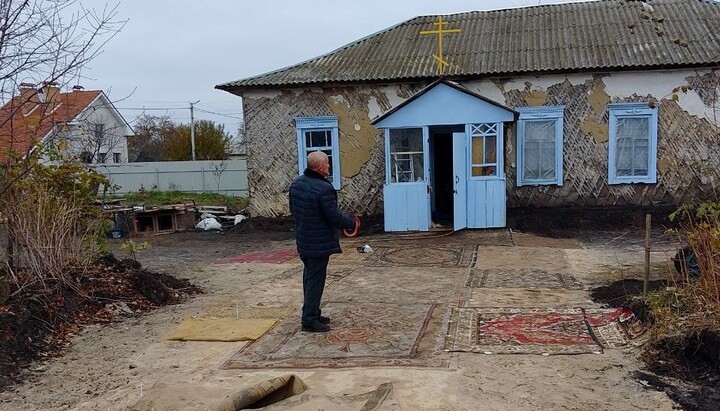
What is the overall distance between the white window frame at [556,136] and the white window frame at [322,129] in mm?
4196

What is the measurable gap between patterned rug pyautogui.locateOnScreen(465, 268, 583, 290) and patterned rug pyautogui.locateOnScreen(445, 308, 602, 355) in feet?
4.38

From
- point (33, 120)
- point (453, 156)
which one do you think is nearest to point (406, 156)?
point (453, 156)

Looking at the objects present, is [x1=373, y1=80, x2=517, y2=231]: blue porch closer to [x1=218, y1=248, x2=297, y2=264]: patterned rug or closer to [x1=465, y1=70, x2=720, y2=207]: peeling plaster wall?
[x1=465, y1=70, x2=720, y2=207]: peeling plaster wall

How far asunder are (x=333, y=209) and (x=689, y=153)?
34.8ft

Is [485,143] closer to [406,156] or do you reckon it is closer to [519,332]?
[406,156]

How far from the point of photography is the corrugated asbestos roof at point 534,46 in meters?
13.4

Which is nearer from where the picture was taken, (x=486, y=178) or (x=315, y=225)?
(x=315, y=225)

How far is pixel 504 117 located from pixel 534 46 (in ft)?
10.3

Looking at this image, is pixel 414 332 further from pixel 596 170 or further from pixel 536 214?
pixel 596 170

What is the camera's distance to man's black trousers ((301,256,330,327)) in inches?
232

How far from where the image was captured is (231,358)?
206 inches

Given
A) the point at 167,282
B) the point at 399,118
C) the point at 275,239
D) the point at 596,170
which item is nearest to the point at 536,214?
the point at 596,170

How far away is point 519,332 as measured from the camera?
5.68m

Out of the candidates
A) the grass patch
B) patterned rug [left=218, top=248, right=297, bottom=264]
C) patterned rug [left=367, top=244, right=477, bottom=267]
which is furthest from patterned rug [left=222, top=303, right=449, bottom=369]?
the grass patch
